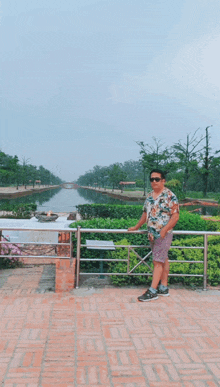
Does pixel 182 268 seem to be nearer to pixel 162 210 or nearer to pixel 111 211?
pixel 162 210

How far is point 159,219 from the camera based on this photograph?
330 cm

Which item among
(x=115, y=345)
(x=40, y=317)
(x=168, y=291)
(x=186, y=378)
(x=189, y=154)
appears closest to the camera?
(x=186, y=378)

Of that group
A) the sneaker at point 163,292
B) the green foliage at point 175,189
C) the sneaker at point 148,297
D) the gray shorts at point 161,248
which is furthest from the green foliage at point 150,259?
the green foliage at point 175,189

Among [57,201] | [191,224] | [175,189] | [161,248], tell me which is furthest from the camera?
[57,201]

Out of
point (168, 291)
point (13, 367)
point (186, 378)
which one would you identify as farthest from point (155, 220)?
point (13, 367)

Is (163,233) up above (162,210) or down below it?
below

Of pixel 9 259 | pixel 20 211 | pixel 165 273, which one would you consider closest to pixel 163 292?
pixel 165 273

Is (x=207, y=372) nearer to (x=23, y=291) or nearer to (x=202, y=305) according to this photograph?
(x=202, y=305)

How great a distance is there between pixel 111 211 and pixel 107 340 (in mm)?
9377

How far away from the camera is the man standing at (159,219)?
10.8 ft

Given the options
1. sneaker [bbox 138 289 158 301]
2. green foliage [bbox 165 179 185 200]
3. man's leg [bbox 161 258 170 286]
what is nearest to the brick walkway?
sneaker [bbox 138 289 158 301]

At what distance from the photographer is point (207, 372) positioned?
82.8 inches

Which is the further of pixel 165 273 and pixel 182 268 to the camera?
pixel 182 268

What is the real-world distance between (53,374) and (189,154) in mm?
32479
